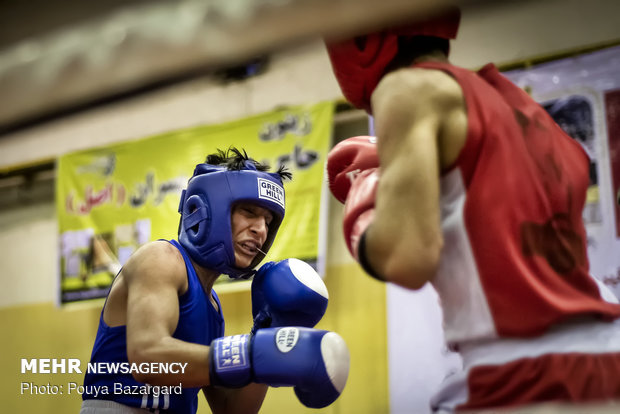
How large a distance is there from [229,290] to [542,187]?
358 cm

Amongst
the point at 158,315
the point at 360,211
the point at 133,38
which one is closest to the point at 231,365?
the point at 158,315

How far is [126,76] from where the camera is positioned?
512 millimetres

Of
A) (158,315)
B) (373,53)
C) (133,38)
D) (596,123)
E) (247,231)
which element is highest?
(596,123)

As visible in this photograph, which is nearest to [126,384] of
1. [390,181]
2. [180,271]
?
[180,271]

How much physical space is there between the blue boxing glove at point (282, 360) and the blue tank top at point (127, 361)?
0.37m

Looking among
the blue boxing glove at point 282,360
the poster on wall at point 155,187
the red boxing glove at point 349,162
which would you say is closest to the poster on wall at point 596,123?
the poster on wall at point 155,187

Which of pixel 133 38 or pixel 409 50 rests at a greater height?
pixel 409 50

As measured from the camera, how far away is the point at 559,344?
3.76 ft

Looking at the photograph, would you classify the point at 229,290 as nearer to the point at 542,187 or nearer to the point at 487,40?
the point at 487,40

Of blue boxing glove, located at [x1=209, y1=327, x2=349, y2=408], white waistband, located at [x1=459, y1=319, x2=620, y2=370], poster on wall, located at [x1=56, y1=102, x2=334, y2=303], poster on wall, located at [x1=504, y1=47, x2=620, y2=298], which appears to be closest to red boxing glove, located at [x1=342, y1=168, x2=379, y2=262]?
white waistband, located at [x1=459, y1=319, x2=620, y2=370]

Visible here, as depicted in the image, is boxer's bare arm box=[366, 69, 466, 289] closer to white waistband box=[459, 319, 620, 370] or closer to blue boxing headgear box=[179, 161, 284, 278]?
white waistband box=[459, 319, 620, 370]

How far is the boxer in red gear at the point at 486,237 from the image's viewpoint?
1.14 m

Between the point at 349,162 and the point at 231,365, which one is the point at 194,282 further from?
the point at 349,162

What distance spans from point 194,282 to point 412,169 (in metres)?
1.30
